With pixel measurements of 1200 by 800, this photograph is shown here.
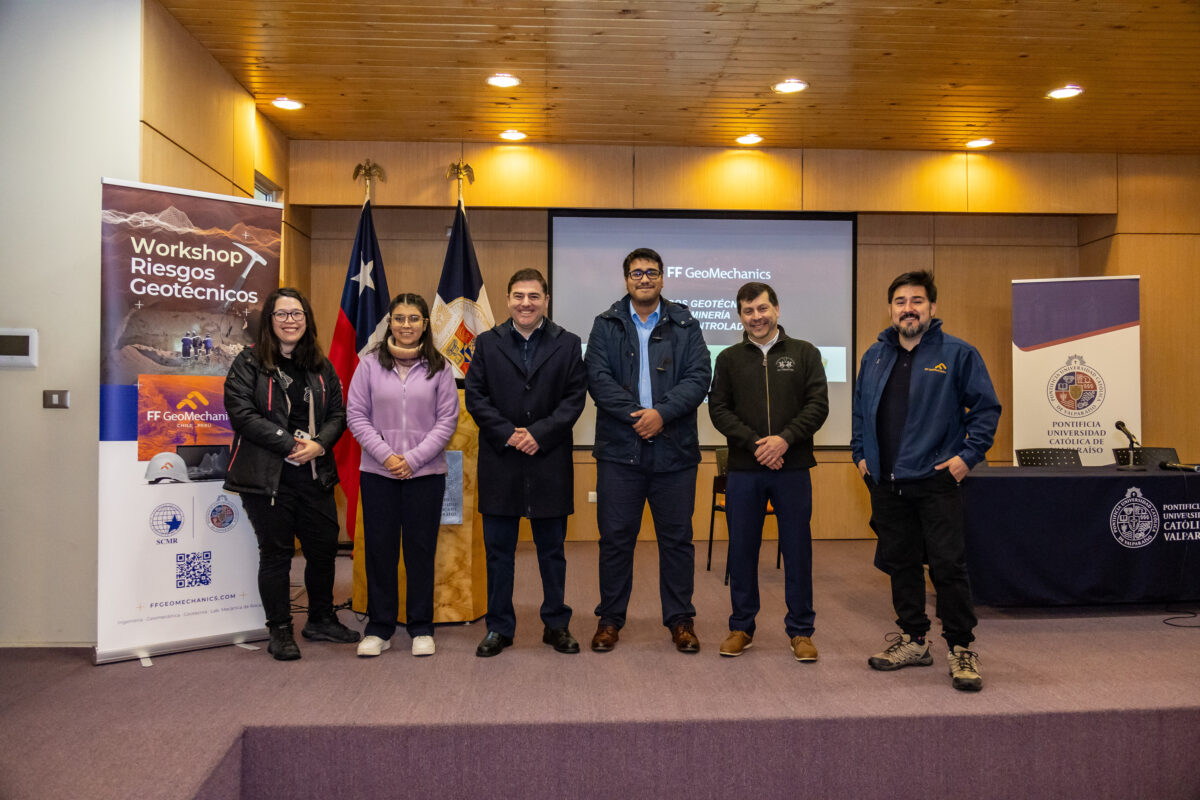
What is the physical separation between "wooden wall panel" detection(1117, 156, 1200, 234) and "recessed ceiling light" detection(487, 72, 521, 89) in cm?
496

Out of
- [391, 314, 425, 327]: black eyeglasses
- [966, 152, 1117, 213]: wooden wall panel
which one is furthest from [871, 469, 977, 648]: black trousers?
[966, 152, 1117, 213]: wooden wall panel

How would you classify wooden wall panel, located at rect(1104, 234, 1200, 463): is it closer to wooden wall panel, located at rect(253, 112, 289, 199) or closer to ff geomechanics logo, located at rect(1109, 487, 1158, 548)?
ff geomechanics logo, located at rect(1109, 487, 1158, 548)

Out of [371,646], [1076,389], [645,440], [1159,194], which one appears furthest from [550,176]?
[1159,194]

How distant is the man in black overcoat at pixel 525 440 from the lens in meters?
3.44

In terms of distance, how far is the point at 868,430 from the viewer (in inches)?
132

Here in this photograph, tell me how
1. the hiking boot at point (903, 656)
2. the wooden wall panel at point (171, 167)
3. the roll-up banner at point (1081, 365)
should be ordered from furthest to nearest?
the roll-up banner at point (1081, 365)
the wooden wall panel at point (171, 167)
the hiking boot at point (903, 656)

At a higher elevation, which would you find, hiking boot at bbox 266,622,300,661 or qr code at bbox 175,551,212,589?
qr code at bbox 175,551,212,589

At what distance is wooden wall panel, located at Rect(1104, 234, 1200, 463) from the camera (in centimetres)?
659

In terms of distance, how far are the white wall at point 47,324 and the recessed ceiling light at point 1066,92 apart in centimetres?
536

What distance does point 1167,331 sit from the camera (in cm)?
661

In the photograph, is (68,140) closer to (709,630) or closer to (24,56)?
(24,56)

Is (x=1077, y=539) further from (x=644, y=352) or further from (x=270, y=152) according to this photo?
(x=270, y=152)

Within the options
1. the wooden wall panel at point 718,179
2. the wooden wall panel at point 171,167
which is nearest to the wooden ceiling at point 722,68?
the wooden wall panel at point 718,179

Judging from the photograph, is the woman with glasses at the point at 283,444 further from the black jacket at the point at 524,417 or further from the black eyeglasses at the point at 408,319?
the black jacket at the point at 524,417
